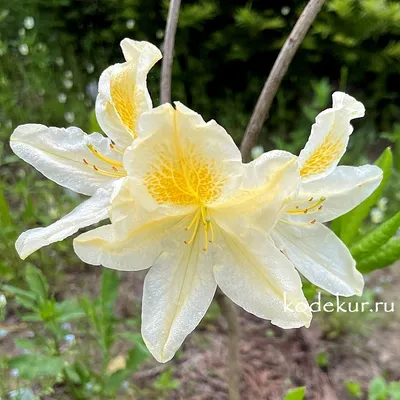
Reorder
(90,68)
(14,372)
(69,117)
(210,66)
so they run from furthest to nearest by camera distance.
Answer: (210,66)
(90,68)
(69,117)
(14,372)

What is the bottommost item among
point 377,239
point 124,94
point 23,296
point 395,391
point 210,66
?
point 395,391

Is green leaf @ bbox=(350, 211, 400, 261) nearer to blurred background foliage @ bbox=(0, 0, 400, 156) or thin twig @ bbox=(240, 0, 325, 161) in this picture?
thin twig @ bbox=(240, 0, 325, 161)

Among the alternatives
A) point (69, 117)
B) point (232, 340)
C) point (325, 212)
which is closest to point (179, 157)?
point (325, 212)

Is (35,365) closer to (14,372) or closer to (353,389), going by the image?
(14,372)

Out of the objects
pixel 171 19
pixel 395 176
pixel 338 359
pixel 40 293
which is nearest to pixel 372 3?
pixel 395 176

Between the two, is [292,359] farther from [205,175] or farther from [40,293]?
[205,175]

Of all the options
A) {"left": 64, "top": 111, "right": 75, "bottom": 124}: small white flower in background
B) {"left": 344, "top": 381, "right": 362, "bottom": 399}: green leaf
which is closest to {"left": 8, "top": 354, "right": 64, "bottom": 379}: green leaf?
{"left": 344, "top": 381, "right": 362, "bottom": 399}: green leaf
